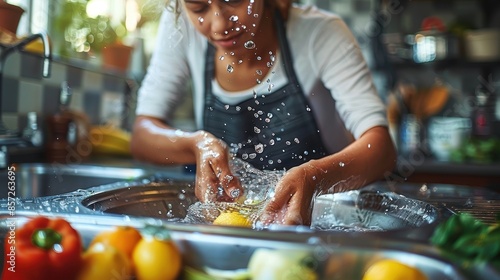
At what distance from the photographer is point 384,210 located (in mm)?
826

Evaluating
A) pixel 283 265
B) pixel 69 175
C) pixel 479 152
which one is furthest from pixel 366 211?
pixel 479 152

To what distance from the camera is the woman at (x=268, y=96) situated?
0.78 m

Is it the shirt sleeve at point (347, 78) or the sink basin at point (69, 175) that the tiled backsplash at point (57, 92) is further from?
the shirt sleeve at point (347, 78)

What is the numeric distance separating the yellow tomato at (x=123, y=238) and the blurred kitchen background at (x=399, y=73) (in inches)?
34.8

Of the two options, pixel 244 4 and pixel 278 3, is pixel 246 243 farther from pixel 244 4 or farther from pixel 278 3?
pixel 278 3

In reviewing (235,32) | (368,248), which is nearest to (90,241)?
(368,248)

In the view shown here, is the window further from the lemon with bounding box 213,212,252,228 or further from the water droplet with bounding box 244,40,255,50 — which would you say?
the lemon with bounding box 213,212,252,228

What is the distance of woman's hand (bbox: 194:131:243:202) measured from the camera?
Result: 2.54 feet

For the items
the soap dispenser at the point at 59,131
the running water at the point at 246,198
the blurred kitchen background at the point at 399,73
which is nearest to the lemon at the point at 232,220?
the running water at the point at 246,198

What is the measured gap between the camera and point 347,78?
88cm

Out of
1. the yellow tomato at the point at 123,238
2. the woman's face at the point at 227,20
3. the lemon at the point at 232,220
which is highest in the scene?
the woman's face at the point at 227,20

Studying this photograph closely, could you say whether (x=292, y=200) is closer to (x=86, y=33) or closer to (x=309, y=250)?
(x=309, y=250)

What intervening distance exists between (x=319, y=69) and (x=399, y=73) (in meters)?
1.92

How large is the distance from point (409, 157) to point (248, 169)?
5.35ft
